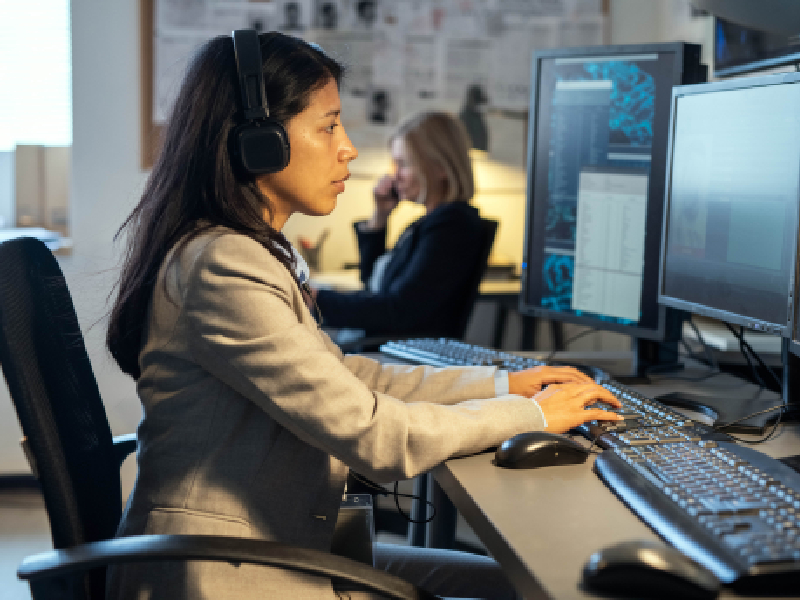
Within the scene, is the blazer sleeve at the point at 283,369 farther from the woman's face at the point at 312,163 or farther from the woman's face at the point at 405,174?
the woman's face at the point at 405,174

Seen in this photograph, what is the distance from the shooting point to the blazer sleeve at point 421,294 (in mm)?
2301

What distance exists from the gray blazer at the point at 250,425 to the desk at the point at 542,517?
0.21 feet

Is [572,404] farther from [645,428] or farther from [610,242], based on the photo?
[610,242]

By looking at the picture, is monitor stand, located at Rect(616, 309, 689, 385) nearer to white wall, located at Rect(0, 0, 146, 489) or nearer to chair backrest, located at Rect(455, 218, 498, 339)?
chair backrest, located at Rect(455, 218, 498, 339)

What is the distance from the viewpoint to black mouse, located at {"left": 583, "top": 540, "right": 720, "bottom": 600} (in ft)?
1.99

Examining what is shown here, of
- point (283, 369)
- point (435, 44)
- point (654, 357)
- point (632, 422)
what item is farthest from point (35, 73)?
point (632, 422)

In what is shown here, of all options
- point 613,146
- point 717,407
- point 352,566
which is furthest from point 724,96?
point 352,566

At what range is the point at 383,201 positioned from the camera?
2.92 metres

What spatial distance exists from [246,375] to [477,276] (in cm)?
152

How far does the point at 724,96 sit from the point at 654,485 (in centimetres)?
67

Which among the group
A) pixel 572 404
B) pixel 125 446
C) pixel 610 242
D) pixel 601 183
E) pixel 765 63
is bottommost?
pixel 125 446

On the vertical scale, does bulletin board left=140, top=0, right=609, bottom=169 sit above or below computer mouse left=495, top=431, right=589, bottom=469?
above

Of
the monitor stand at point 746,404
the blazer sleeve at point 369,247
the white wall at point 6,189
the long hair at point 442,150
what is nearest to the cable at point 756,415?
the monitor stand at point 746,404

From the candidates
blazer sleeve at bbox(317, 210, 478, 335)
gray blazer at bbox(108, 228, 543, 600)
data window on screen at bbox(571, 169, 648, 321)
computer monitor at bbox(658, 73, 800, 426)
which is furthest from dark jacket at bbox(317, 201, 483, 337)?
gray blazer at bbox(108, 228, 543, 600)
